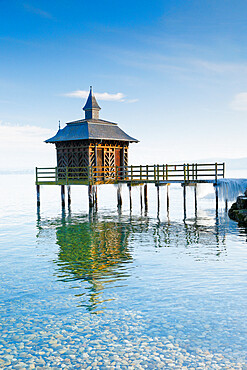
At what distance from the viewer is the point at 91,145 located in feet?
115

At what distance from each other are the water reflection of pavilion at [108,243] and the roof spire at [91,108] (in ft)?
38.8

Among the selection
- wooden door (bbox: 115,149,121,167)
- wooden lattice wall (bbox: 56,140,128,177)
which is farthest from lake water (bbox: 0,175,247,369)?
wooden door (bbox: 115,149,121,167)

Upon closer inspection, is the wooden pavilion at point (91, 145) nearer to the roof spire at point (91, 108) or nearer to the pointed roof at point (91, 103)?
the roof spire at point (91, 108)

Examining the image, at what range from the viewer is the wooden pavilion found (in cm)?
3509

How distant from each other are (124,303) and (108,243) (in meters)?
9.22

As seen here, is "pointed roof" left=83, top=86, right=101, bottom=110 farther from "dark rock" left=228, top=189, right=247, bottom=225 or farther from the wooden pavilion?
"dark rock" left=228, top=189, right=247, bottom=225

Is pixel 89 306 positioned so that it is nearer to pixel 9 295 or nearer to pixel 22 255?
pixel 9 295

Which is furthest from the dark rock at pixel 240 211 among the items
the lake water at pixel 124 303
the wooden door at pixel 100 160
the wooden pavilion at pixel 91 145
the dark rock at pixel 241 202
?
the wooden door at pixel 100 160

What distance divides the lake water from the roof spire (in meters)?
19.8

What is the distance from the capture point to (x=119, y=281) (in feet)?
44.7

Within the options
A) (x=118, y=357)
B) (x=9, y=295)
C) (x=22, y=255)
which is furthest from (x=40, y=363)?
(x=22, y=255)

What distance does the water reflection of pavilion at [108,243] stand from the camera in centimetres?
1388

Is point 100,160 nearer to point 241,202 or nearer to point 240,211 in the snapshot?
point 241,202

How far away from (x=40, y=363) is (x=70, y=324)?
187 cm
